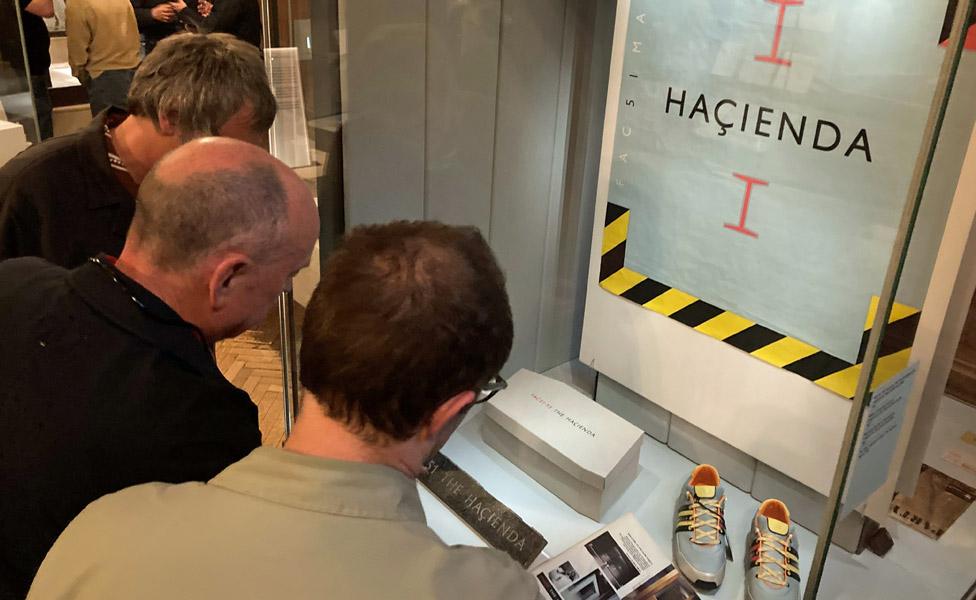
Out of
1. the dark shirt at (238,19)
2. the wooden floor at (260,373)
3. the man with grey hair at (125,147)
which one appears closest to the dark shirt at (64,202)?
the man with grey hair at (125,147)

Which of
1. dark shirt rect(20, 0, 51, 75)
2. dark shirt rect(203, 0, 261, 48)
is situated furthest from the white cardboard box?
Result: dark shirt rect(20, 0, 51, 75)

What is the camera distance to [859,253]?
59.2 inches

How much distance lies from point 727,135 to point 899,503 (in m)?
0.86

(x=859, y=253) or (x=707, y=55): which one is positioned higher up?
(x=707, y=55)

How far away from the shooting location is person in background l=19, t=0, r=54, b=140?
281 cm

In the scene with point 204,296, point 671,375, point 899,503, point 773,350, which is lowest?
point 899,503

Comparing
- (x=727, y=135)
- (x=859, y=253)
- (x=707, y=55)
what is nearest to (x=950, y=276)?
(x=859, y=253)

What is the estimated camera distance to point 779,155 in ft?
5.19

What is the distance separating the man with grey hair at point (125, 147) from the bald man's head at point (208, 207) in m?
0.41

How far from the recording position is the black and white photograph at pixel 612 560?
1536mm

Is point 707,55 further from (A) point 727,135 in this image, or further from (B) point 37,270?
(B) point 37,270

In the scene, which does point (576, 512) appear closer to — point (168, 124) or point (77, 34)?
point (168, 124)

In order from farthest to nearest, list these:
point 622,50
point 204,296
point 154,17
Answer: point 154,17 → point 622,50 → point 204,296

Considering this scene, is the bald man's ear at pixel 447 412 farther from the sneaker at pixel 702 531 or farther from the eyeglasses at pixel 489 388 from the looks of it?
the sneaker at pixel 702 531
